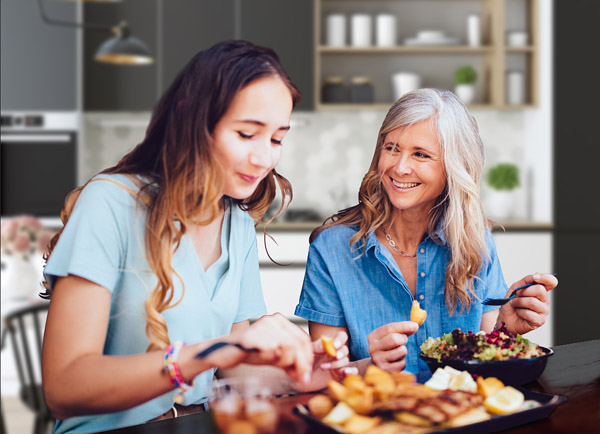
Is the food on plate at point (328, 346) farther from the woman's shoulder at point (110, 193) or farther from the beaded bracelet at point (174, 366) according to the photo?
the woman's shoulder at point (110, 193)

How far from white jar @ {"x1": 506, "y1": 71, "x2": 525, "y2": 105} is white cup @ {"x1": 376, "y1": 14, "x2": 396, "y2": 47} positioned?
85cm

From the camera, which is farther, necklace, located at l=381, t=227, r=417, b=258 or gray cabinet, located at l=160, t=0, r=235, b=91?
gray cabinet, located at l=160, t=0, r=235, b=91

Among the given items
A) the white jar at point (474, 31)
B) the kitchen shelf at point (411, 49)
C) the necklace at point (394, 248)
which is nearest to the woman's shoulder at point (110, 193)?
the necklace at point (394, 248)

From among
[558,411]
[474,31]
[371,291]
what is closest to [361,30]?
[474,31]

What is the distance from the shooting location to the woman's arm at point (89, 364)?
3.41 ft

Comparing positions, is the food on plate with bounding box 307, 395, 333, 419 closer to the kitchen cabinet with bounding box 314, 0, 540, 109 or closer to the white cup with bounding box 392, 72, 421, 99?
the white cup with bounding box 392, 72, 421, 99

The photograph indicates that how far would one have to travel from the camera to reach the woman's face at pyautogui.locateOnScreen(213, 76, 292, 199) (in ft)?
4.01

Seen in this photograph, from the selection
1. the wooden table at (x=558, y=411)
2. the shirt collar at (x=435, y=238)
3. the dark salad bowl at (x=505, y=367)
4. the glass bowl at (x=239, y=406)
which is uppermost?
the shirt collar at (x=435, y=238)

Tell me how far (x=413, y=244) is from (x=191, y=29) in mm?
3088

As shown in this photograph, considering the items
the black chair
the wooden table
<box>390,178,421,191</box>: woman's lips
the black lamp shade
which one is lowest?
the black chair

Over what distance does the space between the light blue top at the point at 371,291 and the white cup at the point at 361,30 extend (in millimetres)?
3051

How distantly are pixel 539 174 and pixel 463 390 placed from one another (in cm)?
383

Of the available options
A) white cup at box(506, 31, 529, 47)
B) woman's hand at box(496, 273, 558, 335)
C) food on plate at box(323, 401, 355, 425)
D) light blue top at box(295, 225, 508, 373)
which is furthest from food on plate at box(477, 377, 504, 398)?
white cup at box(506, 31, 529, 47)

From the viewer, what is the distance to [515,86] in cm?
460
